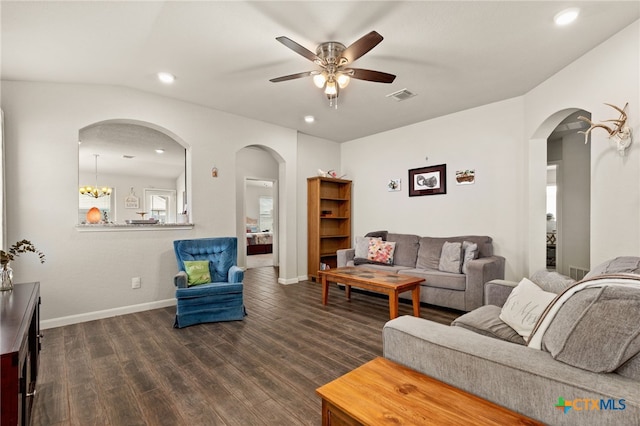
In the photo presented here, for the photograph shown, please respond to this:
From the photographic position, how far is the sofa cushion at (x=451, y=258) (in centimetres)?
385

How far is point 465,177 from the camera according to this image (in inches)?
176

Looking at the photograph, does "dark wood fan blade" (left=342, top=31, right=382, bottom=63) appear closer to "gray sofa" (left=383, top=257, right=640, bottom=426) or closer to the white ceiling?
the white ceiling

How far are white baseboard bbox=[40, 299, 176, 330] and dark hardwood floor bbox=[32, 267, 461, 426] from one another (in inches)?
3.8

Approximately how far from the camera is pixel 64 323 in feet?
10.5

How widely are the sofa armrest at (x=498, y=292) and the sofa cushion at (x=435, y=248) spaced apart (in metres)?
1.66

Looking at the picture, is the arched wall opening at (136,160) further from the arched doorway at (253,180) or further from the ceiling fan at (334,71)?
the ceiling fan at (334,71)

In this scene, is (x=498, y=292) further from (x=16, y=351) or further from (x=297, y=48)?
(x=16, y=351)

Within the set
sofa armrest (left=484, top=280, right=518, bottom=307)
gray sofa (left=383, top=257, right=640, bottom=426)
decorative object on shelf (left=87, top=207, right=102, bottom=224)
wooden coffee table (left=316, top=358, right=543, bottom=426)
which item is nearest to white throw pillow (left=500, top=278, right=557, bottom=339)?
sofa armrest (left=484, top=280, right=518, bottom=307)

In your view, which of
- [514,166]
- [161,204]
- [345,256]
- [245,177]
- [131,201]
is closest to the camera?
[514,166]

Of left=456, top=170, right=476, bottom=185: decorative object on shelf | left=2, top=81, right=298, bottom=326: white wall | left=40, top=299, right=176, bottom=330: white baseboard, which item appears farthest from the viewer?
left=456, top=170, right=476, bottom=185: decorative object on shelf

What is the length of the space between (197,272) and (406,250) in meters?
3.11

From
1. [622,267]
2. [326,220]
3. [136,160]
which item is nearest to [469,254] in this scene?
[622,267]

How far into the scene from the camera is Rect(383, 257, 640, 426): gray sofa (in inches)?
32.8

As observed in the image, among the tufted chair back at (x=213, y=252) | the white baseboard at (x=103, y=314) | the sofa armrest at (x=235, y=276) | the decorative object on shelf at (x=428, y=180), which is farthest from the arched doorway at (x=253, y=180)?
the decorative object on shelf at (x=428, y=180)
